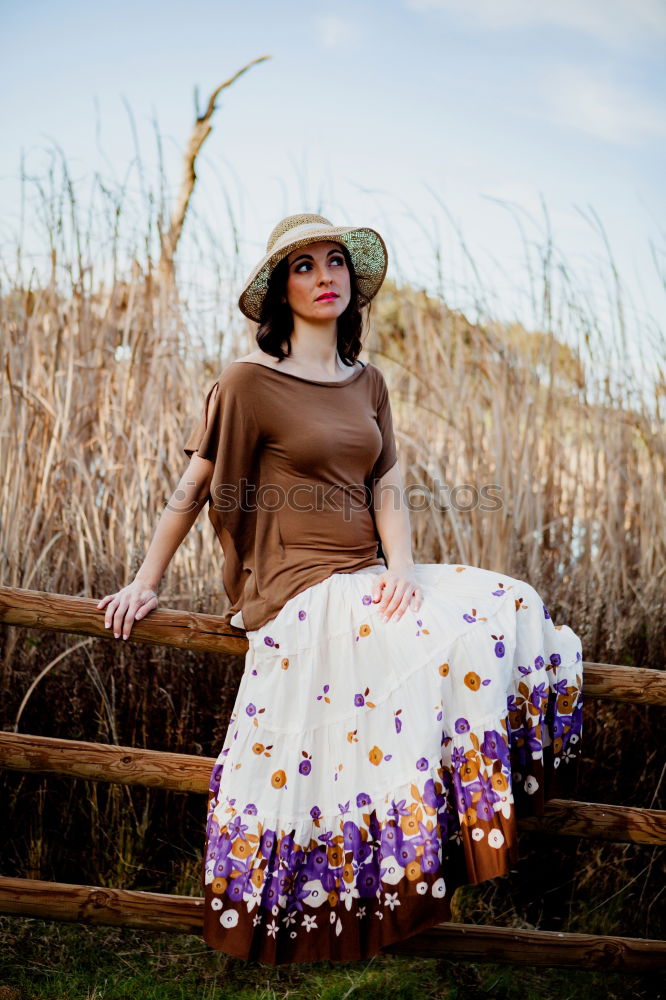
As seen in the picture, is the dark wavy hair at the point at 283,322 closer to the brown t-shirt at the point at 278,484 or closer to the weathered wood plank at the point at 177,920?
the brown t-shirt at the point at 278,484

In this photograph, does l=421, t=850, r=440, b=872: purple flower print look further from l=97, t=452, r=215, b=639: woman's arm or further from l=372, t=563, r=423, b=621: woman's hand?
l=97, t=452, r=215, b=639: woman's arm

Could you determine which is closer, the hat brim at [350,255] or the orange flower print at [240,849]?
the orange flower print at [240,849]

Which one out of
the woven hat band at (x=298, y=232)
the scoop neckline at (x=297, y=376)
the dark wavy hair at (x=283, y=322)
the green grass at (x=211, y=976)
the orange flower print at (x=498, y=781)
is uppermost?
the woven hat band at (x=298, y=232)

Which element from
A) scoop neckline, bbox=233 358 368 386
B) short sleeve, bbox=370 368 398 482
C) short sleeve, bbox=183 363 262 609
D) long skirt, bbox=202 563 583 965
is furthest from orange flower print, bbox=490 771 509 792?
scoop neckline, bbox=233 358 368 386

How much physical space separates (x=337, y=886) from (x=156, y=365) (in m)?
2.01

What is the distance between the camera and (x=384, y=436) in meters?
2.03

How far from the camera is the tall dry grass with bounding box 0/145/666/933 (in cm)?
247

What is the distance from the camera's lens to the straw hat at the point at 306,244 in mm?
1886

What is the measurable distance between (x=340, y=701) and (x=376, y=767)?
0.14 m

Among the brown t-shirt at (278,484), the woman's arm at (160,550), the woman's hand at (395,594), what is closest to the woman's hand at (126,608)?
the woman's arm at (160,550)

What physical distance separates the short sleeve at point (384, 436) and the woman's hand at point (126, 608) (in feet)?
1.99

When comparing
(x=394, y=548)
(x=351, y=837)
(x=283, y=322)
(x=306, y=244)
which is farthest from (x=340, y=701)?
(x=306, y=244)

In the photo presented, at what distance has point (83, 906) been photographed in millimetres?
1861

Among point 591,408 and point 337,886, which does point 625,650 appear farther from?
point 337,886
